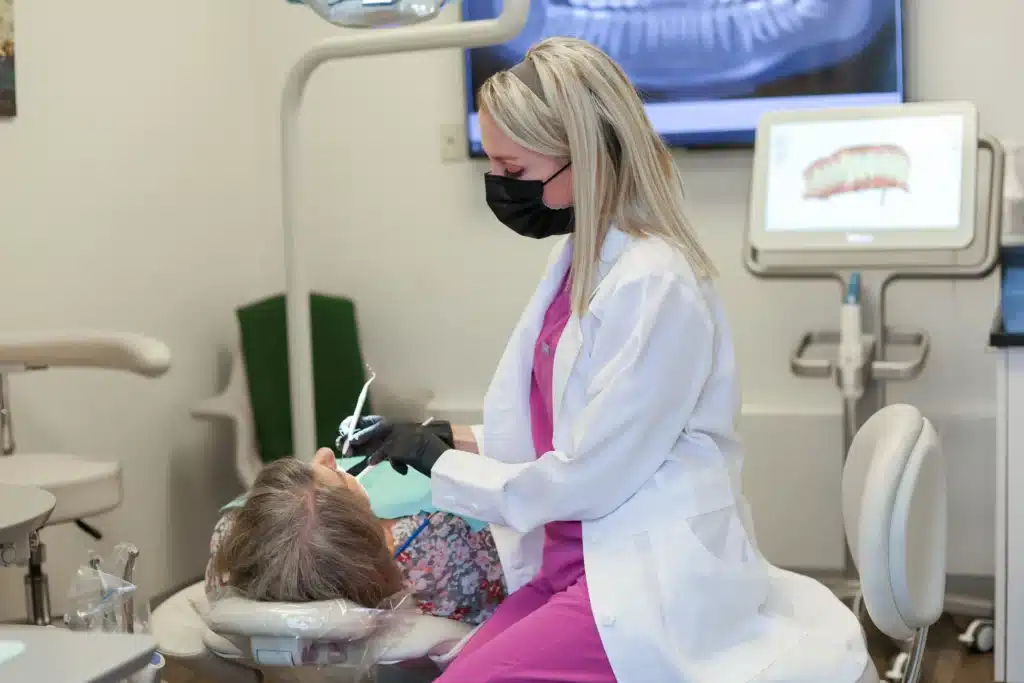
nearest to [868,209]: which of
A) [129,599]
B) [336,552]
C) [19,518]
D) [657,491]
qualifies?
[657,491]

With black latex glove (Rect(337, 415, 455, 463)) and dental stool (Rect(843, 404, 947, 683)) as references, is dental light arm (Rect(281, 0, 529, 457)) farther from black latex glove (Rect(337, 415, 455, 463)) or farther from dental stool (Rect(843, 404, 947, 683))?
dental stool (Rect(843, 404, 947, 683))

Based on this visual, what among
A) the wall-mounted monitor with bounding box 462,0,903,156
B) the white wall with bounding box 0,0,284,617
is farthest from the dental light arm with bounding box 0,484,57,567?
the wall-mounted monitor with bounding box 462,0,903,156

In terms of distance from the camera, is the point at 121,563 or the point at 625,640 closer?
the point at 625,640

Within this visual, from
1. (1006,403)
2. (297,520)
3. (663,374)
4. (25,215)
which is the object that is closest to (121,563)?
(297,520)

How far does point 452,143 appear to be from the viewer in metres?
3.77

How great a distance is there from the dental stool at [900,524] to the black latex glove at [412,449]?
1.87 ft

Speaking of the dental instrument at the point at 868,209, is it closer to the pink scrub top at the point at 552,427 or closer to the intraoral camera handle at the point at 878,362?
the intraoral camera handle at the point at 878,362

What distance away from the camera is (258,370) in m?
3.60

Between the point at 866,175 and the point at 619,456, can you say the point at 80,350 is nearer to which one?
the point at 619,456

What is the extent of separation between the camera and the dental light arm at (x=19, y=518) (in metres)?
1.46

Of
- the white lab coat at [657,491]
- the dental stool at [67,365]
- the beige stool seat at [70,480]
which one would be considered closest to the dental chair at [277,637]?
the white lab coat at [657,491]

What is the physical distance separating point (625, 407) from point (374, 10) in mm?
731

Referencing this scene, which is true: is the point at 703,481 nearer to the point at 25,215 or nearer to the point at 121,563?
the point at 121,563

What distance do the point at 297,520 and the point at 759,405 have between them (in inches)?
81.6
